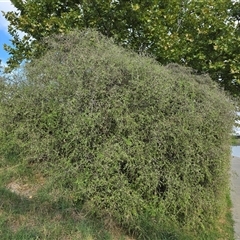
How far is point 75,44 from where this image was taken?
4477 millimetres

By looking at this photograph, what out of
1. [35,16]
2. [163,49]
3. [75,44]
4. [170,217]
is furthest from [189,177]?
[35,16]

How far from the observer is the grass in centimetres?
299

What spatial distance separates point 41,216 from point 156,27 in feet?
19.9

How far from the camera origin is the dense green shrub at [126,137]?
11.0ft

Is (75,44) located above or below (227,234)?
above

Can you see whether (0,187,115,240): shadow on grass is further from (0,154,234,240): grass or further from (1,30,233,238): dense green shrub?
(1,30,233,238): dense green shrub

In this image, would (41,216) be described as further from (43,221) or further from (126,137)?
(126,137)

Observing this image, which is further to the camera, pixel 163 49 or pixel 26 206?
pixel 163 49

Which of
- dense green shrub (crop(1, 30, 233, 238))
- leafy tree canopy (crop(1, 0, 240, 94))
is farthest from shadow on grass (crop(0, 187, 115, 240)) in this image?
leafy tree canopy (crop(1, 0, 240, 94))

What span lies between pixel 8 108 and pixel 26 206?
5.66ft

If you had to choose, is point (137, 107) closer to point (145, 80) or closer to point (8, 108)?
point (145, 80)

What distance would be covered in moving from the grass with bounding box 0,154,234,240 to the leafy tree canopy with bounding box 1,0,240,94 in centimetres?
454

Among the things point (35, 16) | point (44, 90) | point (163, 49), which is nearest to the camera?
point (44, 90)

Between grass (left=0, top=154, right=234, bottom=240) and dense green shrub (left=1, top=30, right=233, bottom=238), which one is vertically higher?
dense green shrub (left=1, top=30, right=233, bottom=238)
